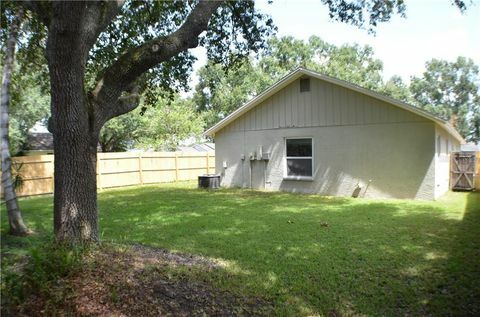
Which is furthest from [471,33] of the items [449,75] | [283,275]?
[449,75]

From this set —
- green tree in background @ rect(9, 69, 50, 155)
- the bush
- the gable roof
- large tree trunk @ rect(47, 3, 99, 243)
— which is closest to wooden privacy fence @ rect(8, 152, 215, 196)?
green tree in background @ rect(9, 69, 50, 155)

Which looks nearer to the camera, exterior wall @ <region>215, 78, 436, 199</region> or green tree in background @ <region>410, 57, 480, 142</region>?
exterior wall @ <region>215, 78, 436, 199</region>

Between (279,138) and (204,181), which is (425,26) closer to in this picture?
(279,138)

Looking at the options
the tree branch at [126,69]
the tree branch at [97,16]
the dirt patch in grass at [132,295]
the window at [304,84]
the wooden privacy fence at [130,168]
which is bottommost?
the dirt patch in grass at [132,295]

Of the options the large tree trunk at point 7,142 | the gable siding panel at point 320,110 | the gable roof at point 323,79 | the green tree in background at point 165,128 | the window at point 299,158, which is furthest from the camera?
the green tree in background at point 165,128

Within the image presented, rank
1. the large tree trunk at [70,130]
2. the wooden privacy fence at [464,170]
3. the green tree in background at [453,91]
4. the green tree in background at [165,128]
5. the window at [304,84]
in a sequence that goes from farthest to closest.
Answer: the green tree in background at [453,91]
the green tree in background at [165,128]
the wooden privacy fence at [464,170]
the window at [304,84]
the large tree trunk at [70,130]

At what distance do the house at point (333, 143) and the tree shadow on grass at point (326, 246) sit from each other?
1.34 meters

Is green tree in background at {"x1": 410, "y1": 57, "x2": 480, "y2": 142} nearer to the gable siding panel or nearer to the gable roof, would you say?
the gable roof

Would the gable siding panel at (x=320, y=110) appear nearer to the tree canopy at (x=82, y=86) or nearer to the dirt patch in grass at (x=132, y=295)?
the tree canopy at (x=82, y=86)

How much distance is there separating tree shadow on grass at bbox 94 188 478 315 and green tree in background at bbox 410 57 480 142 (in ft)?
122

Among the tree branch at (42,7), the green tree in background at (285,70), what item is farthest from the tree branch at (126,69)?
the green tree in background at (285,70)

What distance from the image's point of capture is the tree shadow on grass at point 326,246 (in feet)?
12.3

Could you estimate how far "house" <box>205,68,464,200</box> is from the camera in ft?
34.9

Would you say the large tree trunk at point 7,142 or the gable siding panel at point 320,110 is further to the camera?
Result: the gable siding panel at point 320,110
